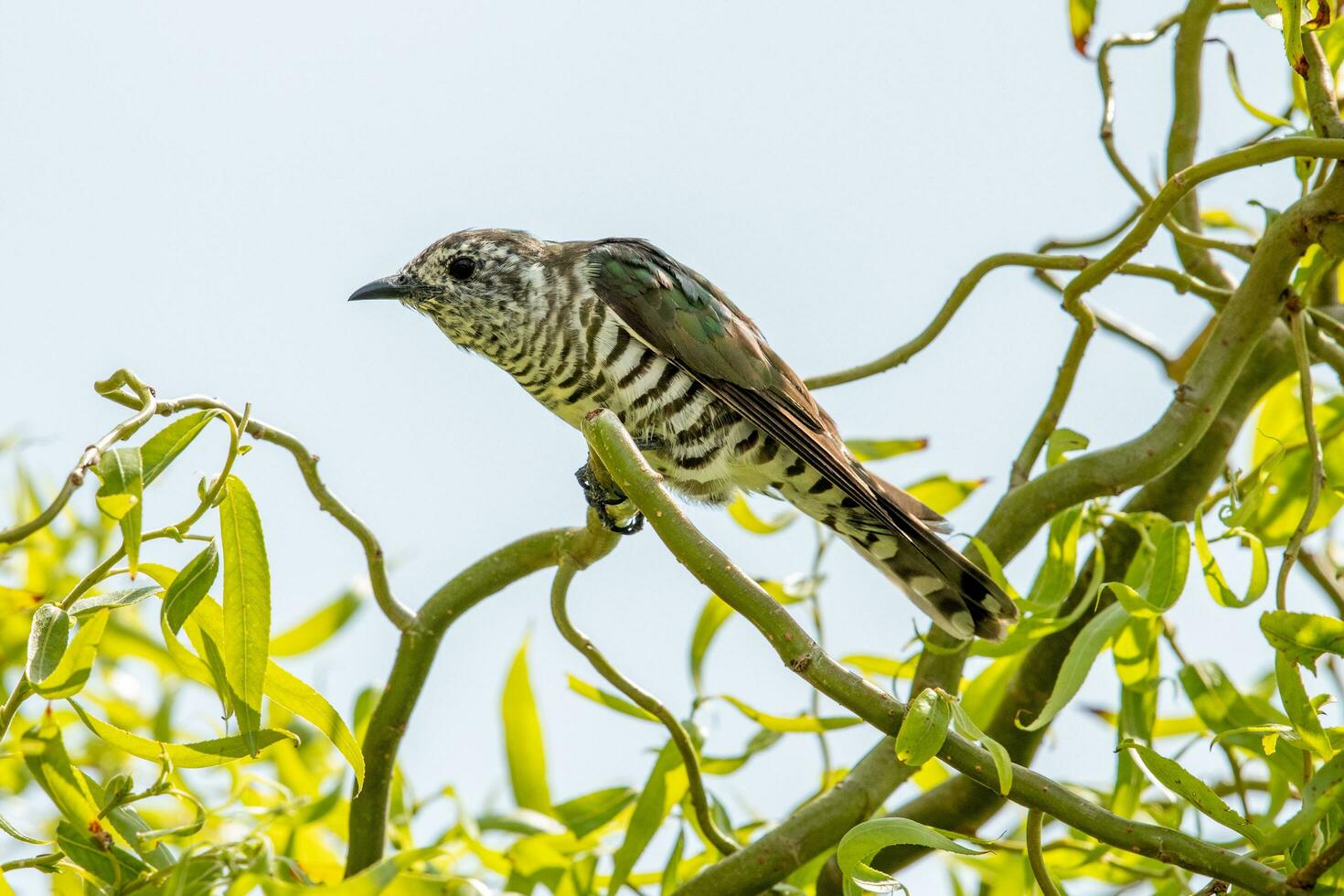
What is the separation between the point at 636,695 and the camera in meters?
2.55

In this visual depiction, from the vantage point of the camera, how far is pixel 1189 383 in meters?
2.47

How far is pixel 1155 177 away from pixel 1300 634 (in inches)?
55.1

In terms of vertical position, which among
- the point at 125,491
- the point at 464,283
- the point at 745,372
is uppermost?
the point at 464,283

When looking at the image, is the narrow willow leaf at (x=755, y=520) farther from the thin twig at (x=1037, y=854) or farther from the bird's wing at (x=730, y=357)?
the thin twig at (x=1037, y=854)

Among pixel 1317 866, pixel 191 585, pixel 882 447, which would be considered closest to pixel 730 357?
pixel 882 447

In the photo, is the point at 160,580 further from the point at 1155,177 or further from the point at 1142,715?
the point at 1155,177

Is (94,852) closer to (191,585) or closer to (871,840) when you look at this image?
(191,585)

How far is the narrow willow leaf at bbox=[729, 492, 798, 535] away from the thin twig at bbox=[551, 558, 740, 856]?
795mm

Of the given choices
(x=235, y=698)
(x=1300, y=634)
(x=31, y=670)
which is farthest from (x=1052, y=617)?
(x=31, y=670)

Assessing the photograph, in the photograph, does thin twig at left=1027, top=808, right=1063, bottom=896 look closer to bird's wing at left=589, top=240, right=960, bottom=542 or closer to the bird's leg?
the bird's leg

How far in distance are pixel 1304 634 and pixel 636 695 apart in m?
1.19

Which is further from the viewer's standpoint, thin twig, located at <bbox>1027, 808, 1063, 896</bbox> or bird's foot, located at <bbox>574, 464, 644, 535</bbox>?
bird's foot, located at <bbox>574, 464, 644, 535</bbox>

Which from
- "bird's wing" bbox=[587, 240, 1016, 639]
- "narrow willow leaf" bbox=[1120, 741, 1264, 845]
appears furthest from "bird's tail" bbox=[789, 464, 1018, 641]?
"narrow willow leaf" bbox=[1120, 741, 1264, 845]

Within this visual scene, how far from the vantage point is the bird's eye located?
3803 millimetres
